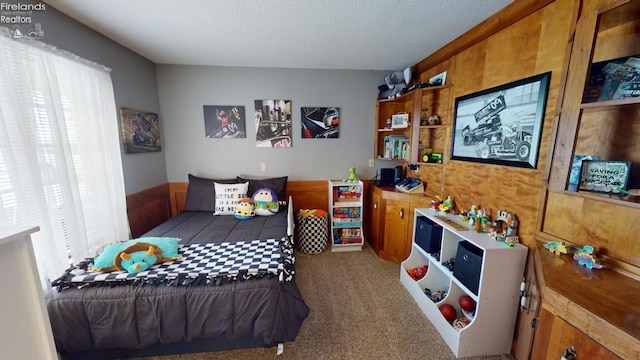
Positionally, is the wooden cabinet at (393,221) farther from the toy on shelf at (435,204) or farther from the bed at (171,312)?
the bed at (171,312)

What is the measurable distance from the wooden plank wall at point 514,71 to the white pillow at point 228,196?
7.36 ft

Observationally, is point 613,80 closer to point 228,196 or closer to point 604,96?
point 604,96

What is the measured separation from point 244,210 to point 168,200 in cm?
124

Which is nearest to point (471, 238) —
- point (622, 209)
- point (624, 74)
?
point (622, 209)

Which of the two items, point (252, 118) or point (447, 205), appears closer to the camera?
point (447, 205)

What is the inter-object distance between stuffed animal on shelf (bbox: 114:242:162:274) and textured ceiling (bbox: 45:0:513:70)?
1.62 m

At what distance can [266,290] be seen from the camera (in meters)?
1.38

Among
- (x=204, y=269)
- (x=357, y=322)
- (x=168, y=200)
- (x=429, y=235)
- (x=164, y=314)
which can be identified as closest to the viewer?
(x=164, y=314)

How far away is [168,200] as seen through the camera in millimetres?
2910

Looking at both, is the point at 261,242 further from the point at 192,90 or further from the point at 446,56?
the point at 446,56

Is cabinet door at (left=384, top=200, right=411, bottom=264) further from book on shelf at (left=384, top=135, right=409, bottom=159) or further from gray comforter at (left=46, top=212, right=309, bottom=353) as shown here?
gray comforter at (left=46, top=212, right=309, bottom=353)

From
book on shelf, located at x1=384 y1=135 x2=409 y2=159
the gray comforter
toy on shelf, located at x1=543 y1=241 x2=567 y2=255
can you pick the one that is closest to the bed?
the gray comforter

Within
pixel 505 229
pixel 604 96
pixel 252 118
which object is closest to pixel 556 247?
pixel 505 229

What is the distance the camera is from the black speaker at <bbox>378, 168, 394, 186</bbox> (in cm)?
292
